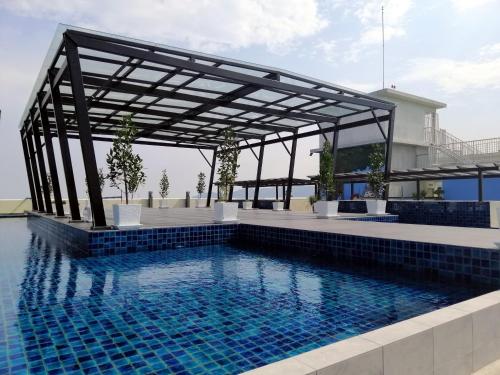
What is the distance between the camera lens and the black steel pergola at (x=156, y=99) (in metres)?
7.53

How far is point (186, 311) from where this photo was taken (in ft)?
11.5

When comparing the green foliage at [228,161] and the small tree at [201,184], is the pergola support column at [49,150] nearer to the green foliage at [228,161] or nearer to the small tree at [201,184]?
the green foliage at [228,161]

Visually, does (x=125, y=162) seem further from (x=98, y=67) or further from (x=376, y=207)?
(x=376, y=207)

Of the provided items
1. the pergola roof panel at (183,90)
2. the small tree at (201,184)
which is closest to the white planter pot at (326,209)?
the pergola roof panel at (183,90)

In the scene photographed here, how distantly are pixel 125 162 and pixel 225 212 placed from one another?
281 centimetres

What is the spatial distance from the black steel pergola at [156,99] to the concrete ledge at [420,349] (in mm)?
6843

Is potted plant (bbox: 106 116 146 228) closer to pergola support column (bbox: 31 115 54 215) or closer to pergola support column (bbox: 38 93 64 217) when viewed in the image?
pergola support column (bbox: 38 93 64 217)

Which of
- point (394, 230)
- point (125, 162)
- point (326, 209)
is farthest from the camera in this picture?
point (326, 209)

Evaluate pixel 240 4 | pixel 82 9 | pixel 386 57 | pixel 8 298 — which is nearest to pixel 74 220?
pixel 82 9

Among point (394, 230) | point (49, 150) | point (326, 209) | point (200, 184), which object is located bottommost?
point (394, 230)

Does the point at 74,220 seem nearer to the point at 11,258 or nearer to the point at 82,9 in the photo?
the point at 11,258

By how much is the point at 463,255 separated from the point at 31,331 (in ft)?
16.9

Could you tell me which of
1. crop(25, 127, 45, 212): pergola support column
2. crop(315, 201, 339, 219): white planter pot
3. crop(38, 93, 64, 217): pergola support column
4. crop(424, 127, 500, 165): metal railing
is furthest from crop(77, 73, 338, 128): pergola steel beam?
crop(424, 127, 500, 165): metal railing

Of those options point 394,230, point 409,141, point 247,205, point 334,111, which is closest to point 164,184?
point 247,205
